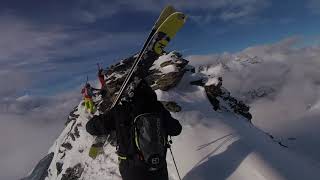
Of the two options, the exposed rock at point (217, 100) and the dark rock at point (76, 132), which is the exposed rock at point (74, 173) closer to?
the dark rock at point (76, 132)

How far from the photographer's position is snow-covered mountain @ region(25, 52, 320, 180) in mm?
15250

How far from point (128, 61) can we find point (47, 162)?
10.9 meters

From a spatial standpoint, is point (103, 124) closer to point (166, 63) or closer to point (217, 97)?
point (217, 97)

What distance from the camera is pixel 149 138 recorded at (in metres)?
9.58

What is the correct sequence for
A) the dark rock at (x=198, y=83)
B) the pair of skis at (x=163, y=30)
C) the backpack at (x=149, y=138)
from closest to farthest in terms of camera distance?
1. the backpack at (x=149, y=138)
2. the pair of skis at (x=163, y=30)
3. the dark rock at (x=198, y=83)

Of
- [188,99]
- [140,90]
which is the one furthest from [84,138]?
[140,90]

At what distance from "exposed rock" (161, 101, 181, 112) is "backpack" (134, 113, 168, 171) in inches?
475

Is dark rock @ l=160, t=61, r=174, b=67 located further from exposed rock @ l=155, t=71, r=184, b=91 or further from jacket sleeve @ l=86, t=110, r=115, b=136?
jacket sleeve @ l=86, t=110, r=115, b=136

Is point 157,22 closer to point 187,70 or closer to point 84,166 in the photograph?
point 84,166

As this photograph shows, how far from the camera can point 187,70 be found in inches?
1113

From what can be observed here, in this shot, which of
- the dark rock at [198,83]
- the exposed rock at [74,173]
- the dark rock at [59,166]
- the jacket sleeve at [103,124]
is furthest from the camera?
the dark rock at [198,83]

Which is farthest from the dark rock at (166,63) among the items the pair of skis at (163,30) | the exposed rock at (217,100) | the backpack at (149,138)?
the backpack at (149,138)

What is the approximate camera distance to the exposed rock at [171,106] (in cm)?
2189

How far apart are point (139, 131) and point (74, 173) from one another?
12844mm
